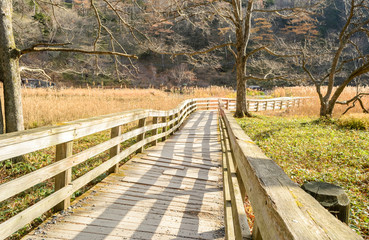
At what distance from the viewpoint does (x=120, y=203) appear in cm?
329

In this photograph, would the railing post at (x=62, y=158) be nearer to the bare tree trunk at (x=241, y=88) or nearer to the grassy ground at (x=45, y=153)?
the grassy ground at (x=45, y=153)

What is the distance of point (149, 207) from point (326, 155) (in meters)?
5.82

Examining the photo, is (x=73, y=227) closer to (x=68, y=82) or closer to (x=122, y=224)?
(x=122, y=224)

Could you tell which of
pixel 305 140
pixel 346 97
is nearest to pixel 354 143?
pixel 305 140

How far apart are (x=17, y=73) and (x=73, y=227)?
406 cm

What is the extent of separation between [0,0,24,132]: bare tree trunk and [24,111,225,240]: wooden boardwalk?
272 cm

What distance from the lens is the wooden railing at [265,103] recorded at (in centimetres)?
1986

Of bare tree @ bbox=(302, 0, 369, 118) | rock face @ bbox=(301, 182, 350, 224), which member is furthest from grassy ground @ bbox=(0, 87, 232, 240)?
bare tree @ bbox=(302, 0, 369, 118)

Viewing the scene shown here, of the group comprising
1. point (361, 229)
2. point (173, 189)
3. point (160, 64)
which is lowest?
point (361, 229)

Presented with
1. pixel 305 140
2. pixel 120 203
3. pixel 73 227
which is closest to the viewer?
pixel 73 227

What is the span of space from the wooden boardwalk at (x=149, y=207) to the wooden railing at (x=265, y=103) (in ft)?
49.8

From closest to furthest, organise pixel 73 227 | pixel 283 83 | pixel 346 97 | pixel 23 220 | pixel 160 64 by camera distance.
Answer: pixel 23 220 < pixel 73 227 < pixel 346 97 < pixel 283 83 < pixel 160 64

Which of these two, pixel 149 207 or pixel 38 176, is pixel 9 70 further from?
pixel 149 207

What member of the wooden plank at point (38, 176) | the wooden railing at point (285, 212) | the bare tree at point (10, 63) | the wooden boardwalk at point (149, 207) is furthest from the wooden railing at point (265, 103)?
the wooden railing at point (285, 212)
